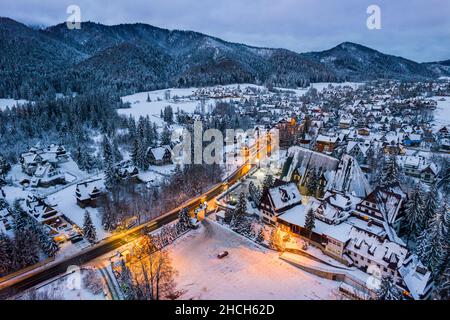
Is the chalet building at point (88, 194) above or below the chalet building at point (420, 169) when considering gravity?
below

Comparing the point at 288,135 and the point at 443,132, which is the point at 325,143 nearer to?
the point at 288,135

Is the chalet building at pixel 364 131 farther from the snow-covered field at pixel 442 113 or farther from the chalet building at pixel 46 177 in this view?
the chalet building at pixel 46 177

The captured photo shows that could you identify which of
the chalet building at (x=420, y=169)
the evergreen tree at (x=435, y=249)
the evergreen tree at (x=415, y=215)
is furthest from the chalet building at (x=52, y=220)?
the chalet building at (x=420, y=169)

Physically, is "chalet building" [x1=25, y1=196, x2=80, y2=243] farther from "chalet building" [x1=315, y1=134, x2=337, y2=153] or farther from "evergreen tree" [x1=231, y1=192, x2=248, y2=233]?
"chalet building" [x1=315, y1=134, x2=337, y2=153]

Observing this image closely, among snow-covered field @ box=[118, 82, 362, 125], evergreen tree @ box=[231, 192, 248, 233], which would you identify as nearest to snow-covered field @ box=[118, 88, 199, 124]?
snow-covered field @ box=[118, 82, 362, 125]

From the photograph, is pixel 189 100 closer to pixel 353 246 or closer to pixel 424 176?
pixel 424 176

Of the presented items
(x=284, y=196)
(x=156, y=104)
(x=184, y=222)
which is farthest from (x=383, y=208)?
(x=156, y=104)
